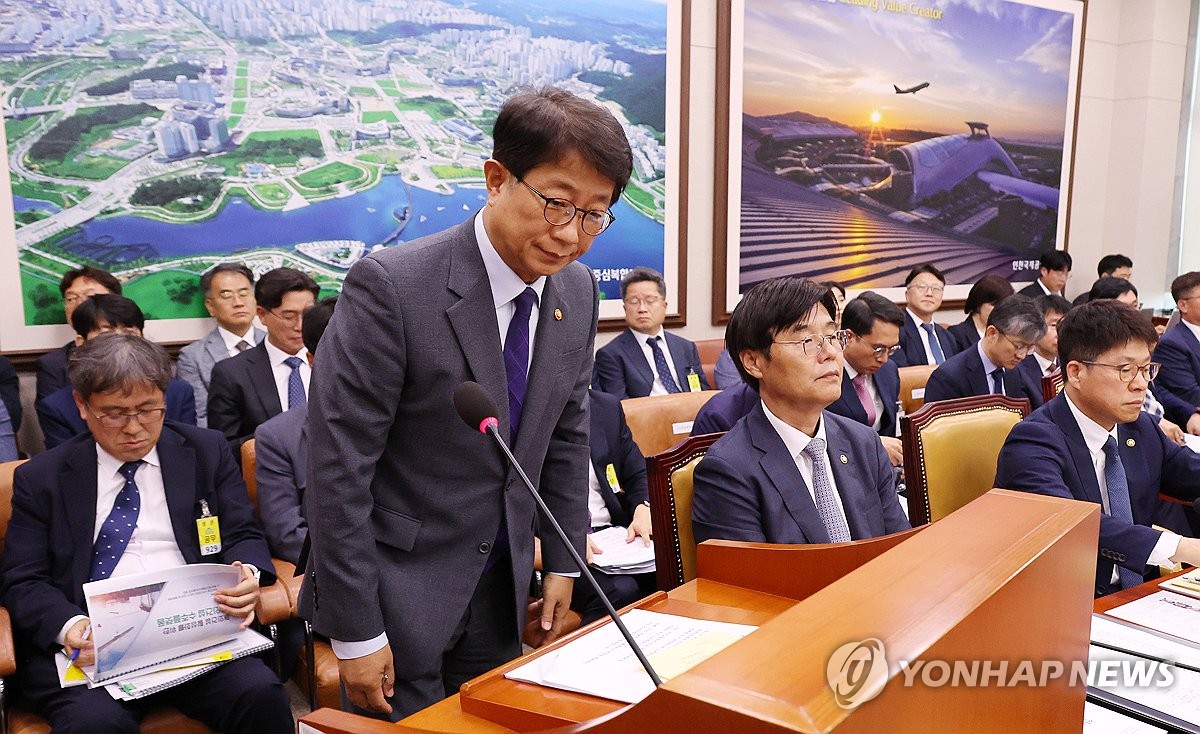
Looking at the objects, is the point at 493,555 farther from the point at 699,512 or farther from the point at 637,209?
the point at 637,209

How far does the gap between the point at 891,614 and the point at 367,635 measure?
0.88 m

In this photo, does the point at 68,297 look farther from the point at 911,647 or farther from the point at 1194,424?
the point at 1194,424

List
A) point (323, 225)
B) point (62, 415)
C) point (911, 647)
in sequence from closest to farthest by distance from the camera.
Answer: point (911, 647)
point (62, 415)
point (323, 225)

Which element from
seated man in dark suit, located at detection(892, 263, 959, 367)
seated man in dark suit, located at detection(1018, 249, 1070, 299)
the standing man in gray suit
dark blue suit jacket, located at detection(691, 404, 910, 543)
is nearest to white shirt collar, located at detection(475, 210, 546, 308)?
the standing man in gray suit

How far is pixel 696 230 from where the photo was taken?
5.64 meters

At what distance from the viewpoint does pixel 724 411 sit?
8.92 feet

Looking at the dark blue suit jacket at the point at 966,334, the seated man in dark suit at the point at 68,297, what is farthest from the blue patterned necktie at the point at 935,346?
the seated man in dark suit at the point at 68,297

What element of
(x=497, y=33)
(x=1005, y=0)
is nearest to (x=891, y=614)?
(x=497, y=33)

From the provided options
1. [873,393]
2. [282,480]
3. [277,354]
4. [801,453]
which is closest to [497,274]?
[801,453]

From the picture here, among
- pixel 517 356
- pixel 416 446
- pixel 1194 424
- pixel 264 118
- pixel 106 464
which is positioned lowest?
pixel 1194 424

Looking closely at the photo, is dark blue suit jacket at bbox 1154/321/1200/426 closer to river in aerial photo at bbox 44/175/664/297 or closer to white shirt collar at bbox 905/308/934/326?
white shirt collar at bbox 905/308/934/326

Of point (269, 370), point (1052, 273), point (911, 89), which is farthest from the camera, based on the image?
point (1052, 273)

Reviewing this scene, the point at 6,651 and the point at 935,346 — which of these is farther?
the point at 935,346

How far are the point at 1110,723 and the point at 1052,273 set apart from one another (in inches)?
270
